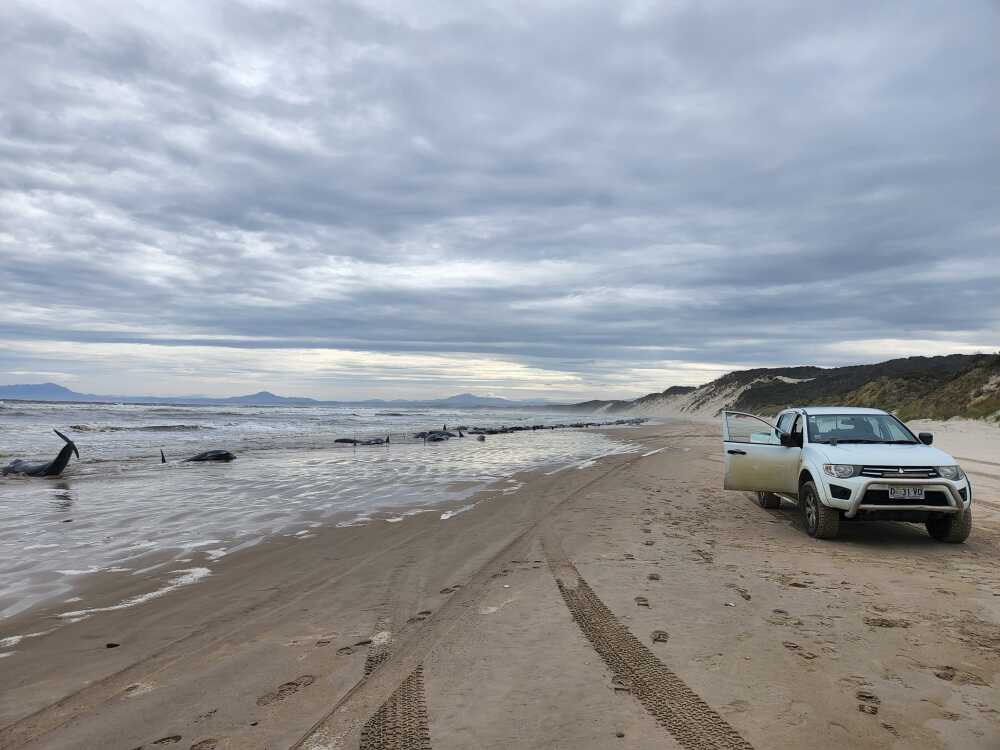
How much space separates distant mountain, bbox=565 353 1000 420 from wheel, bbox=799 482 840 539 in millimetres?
23341

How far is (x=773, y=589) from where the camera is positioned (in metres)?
5.75

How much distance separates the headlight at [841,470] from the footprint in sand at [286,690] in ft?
23.2

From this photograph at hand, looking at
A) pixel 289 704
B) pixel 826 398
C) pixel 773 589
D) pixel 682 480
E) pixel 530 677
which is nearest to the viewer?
pixel 289 704

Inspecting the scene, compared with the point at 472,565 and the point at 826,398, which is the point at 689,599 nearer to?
the point at 472,565

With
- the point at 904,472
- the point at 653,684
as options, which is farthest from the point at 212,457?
the point at 904,472

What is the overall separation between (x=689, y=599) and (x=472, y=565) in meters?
2.52

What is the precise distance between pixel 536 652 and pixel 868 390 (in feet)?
159

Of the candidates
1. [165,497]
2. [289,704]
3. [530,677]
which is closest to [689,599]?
[530,677]

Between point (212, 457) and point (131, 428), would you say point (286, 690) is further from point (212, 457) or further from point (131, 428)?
point (131, 428)

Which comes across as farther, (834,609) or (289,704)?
(834,609)

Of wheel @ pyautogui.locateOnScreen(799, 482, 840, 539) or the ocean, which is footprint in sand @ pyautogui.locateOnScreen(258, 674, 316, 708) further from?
wheel @ pyautogui.locateOnScreen(799, 482, 840, 539)

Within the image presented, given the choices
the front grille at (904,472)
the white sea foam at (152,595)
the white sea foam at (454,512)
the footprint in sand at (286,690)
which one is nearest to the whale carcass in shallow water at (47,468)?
the white sea foam at (454,512)

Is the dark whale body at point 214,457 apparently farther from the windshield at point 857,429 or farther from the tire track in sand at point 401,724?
the tire track in sand at point 401,724

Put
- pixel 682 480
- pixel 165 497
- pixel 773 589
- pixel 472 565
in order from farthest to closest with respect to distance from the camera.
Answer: pixel 682 480 → pixel 165 497 → pixel 472 565 → pixel 773 589
